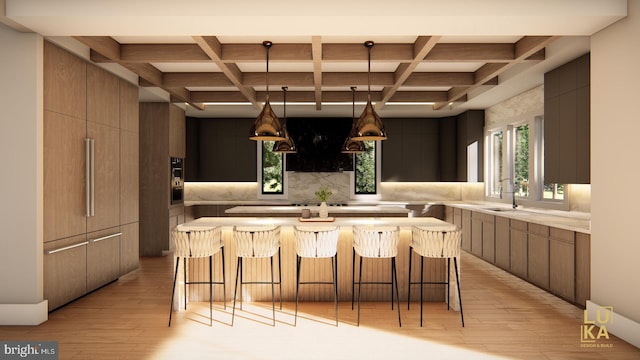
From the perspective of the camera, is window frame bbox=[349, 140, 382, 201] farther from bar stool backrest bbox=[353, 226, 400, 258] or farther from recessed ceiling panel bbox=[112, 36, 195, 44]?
recessed ceiling panel bbox=[112, 36, 195, 44]

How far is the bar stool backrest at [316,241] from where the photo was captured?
3.76 m

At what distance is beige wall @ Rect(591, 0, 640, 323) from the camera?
3248 millimetres

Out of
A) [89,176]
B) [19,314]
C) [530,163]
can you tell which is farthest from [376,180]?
[19,314]

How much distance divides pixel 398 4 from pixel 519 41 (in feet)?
6.14

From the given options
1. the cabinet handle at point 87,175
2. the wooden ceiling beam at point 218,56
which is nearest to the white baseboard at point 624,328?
the wooden ceiling beam at point 218,56

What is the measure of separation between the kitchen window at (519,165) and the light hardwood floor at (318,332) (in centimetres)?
203

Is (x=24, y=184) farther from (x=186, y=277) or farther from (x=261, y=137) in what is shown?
(x=261, y=137)

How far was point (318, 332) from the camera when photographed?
3.52 metres

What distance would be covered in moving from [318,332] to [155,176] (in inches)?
186

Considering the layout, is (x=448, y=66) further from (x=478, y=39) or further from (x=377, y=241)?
(x=377, y=241)

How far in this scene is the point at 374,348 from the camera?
3.18m

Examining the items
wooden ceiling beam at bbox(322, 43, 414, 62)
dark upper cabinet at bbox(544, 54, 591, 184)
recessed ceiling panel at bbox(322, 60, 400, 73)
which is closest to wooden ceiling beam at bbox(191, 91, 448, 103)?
recessed ceiling panel at bbox(322, 60, 400, 73)

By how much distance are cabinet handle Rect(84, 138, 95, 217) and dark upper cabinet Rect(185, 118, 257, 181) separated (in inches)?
166

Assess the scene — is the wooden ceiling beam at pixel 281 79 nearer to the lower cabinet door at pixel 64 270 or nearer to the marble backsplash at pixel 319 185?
the lower cabinet door at pixel 64 270
